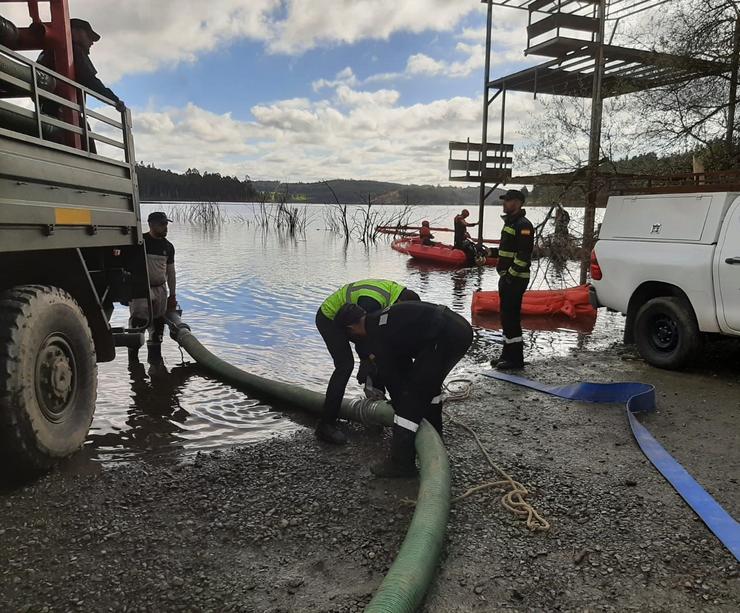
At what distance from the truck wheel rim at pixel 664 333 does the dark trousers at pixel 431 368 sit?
11.5ft

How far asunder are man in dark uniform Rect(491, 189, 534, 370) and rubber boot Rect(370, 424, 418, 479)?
2.98 m

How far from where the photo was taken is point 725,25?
34.0 feet

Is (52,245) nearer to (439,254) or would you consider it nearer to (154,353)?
(154,353)

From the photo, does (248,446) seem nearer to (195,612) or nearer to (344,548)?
(344,548)

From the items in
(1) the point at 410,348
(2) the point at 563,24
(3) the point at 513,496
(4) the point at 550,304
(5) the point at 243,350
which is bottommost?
(5) the point at 243,350

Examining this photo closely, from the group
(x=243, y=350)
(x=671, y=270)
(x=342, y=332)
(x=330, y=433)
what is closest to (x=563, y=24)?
(x=671, y=270)

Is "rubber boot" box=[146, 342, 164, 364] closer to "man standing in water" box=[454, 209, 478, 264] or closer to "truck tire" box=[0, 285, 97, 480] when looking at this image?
"truck tire" box=[0, 285, 97, 480]

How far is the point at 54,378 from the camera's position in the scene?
12.1 feet

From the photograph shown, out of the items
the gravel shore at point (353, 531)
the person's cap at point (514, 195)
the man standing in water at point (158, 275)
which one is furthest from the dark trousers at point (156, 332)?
the person's cap at point (514, 195)

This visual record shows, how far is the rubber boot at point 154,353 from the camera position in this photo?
22.9 ft

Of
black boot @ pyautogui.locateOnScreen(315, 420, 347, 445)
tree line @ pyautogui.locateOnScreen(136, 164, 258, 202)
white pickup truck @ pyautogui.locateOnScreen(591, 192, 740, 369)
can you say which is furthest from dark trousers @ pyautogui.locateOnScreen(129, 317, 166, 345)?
tree line @ pyautogui.locateOnScreen(136, 164, 258, 202)

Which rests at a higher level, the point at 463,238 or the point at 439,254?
the point at 463,238

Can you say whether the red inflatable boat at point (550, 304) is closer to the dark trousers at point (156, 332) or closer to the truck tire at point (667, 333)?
the truck tire at point (667, 333)

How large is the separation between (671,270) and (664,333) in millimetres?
754
